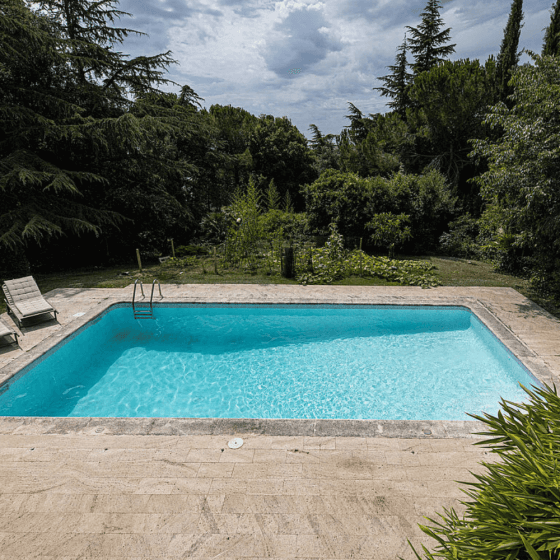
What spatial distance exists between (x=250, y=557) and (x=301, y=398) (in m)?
2.82

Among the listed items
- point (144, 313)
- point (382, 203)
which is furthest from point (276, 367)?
point (382, 203)

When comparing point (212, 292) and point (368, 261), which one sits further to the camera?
point (368, 261)

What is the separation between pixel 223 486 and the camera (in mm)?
3158

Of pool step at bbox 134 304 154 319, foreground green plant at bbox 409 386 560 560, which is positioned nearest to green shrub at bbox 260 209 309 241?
pool step at bbox 134 304 154 319

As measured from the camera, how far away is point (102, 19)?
11.2 meters

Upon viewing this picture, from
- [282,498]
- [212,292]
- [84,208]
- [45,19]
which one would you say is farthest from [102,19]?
[282,498]

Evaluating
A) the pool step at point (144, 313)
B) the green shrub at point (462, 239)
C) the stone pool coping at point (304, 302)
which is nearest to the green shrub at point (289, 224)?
the stone pool coping at point (304, 302)

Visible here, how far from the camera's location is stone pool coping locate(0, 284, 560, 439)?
387 cm

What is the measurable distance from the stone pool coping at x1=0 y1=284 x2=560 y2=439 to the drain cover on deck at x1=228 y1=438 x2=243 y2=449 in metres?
0.13

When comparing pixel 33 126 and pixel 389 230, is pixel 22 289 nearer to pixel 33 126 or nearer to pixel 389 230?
pixel 33 126

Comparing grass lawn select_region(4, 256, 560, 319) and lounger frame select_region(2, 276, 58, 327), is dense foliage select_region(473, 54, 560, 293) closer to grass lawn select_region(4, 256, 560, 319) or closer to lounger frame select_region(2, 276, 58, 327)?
grass lawn select_region(4, 256, 560, 319)

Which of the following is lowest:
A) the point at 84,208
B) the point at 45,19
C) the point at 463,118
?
the point at 84,208

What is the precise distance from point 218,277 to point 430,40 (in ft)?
74.5

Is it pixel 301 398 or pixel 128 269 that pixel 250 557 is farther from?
pixel 128 269
